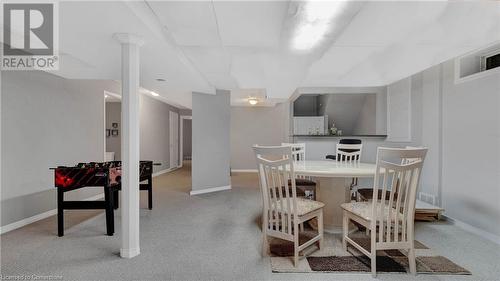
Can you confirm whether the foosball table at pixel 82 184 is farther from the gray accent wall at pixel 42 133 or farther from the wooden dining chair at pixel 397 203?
the wooden dining chair at pixel 397 203

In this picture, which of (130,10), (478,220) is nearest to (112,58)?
(130,10)

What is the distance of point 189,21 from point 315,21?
→ 115cm

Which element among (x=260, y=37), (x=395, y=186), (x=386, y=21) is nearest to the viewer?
(x=395, y=186)

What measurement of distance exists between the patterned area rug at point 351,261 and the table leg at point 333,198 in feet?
1.22

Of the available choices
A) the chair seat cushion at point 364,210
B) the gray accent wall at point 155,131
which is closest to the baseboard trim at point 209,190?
the gray accent wall at point 155,131

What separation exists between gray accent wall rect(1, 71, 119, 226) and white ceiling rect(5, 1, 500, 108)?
40 centimetres

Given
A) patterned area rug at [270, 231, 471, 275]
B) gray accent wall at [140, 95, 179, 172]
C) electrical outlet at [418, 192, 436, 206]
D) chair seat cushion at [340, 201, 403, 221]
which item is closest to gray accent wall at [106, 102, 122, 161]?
gray accent wall at [140, 95, 179, 172]

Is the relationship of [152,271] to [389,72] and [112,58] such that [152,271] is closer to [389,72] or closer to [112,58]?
[112,58]

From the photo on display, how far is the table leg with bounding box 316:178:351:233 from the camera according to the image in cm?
276

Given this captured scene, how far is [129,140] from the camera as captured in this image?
219 centimetres

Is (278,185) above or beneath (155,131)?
beneath

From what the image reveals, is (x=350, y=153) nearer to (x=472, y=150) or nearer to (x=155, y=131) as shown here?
(x=472, y=150)

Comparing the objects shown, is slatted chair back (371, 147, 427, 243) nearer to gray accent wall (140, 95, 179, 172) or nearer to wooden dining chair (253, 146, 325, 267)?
wooden dining chair (253, 146, 325, 267)

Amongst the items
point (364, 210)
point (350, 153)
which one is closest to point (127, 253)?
point (364, 210)
